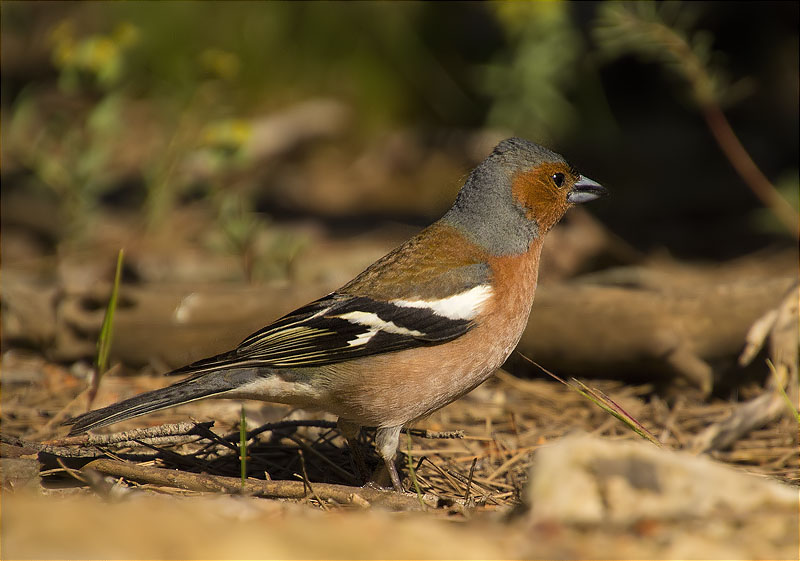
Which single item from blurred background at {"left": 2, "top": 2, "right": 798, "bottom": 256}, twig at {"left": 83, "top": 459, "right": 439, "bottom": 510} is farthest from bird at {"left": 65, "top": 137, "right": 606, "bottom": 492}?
blurred background at {"left": 2, "top": 2, "right": 798, "bottom": 256}

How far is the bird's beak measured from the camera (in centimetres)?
406

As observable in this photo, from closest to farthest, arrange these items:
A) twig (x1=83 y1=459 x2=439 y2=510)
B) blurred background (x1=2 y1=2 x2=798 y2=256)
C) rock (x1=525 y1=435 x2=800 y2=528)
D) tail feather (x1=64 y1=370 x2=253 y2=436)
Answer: rock (x1=525 y1=435 x2=800 y2=528)
twig (x1=83 y1=459 x2=439 y2=510)
tail feather (x1=64 y1=370 x2=253 y2=436)
blurred background (x1=2 y1=2 x2=798 y2=256)

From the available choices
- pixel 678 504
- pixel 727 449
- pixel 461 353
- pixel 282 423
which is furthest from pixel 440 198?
pixel 678 504

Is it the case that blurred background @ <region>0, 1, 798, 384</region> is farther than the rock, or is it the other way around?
blurred background @ <region>0, 1, 798, 384</region>

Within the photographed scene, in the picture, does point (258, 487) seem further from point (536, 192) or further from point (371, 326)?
point (536, 192)

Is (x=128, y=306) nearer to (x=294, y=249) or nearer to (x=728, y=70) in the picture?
(x=294, y=249)

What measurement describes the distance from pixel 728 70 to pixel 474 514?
6.39 metres

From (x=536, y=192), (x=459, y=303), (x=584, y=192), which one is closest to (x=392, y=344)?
(x=459, y=303)

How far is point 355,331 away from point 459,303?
1.56ft

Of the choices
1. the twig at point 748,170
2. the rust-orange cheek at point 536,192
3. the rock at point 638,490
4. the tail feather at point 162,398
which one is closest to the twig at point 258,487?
the tail feather at point 162,398

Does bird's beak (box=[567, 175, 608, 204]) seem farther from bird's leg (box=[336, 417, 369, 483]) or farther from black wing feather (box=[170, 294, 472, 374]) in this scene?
bird's leg (box=[336, 417, 369, 483])

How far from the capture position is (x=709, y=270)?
653 cm

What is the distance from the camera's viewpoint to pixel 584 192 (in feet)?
13.4

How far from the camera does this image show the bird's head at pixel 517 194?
3.93 m
